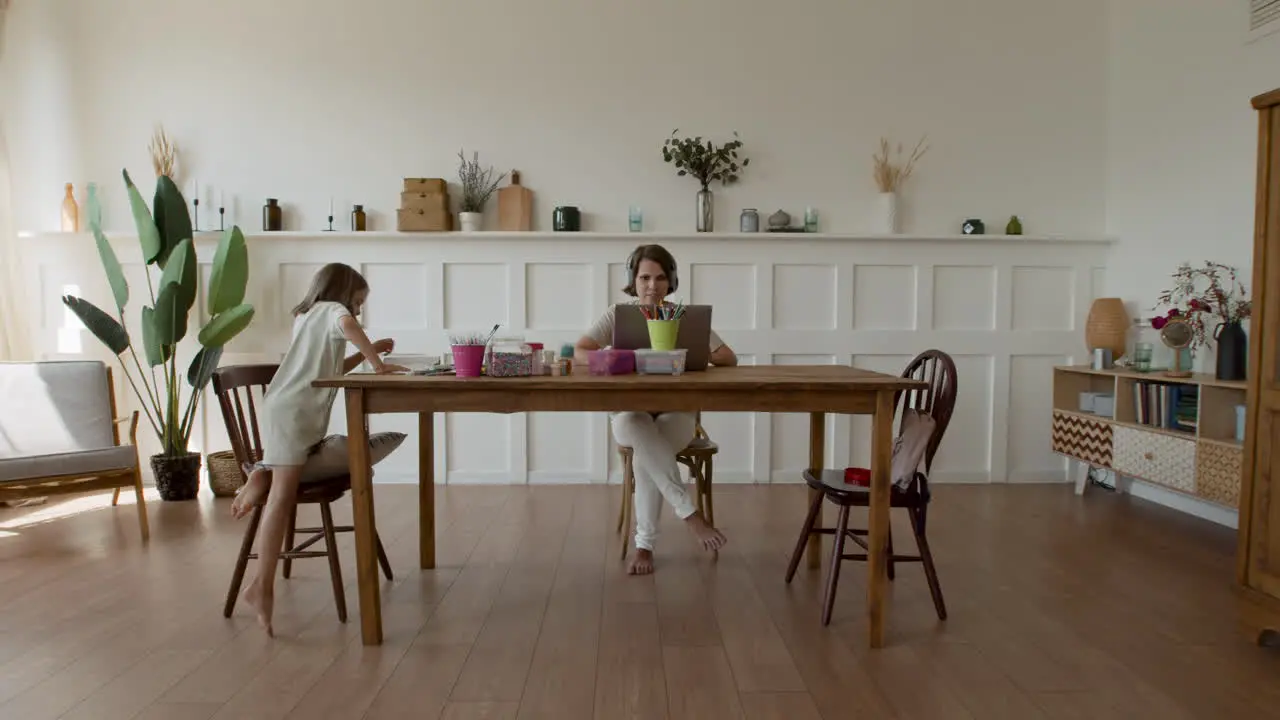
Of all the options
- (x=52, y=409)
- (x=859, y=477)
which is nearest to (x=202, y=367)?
(x=52, y=409)

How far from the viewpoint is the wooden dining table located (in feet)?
7.65

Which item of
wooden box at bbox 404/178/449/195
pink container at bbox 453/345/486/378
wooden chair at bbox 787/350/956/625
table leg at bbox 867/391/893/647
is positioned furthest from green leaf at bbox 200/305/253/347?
table leg at bbox 867/391/893/647

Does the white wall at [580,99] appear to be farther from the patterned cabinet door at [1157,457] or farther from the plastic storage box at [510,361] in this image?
the plastic storage box at [510,361]

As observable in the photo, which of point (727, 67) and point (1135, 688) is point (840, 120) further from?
point (1135, 688)

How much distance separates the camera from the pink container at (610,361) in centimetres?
246

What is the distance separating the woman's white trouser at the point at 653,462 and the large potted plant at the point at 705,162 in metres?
1.91

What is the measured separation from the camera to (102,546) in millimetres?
3523

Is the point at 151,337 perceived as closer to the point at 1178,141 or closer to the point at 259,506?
the point at 259,506

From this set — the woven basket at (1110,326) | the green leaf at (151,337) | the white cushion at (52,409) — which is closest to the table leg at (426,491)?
the white cushion at (52,409)

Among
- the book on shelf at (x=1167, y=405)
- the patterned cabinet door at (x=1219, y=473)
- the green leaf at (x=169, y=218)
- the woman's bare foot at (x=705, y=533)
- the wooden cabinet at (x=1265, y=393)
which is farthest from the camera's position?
the green leaf at (x=169, y=218)

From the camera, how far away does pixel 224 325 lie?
4230mm

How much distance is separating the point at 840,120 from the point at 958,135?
0.72 meters

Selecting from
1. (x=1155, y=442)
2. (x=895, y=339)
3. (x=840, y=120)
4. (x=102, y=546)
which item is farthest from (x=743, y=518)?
(x=102, y=546)

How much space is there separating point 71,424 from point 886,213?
439 centimetres
